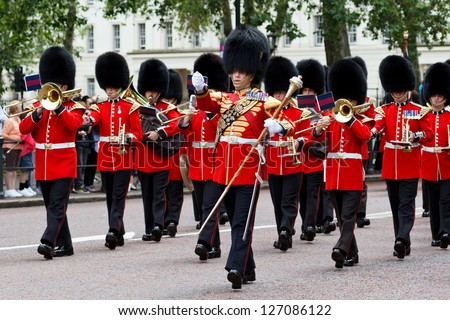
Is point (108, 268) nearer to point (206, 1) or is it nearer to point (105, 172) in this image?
point (105, 172)

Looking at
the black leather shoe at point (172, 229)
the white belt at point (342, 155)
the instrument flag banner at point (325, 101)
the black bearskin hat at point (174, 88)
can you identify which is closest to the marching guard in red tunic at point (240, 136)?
the instrument flag banner at point (325, 101)

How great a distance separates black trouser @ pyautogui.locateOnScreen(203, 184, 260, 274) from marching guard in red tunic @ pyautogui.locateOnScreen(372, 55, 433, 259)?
2.31 metres

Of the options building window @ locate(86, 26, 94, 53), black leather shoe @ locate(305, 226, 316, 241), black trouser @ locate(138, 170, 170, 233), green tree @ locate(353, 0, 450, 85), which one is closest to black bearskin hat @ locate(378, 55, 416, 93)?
black leather shoe @ locate(305, 226, 316, 241)

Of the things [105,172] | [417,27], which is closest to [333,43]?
[417,27]

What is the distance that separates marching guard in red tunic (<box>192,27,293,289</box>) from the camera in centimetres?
887

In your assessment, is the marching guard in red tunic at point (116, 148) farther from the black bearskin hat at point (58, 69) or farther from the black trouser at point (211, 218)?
the black trouser at point (211, 218)

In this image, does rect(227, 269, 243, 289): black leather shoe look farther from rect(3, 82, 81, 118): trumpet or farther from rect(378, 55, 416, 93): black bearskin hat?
rect(378, 55, 416, 93): black bearskin hat

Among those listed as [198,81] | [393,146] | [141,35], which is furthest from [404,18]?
[141,35]

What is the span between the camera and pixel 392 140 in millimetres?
11328

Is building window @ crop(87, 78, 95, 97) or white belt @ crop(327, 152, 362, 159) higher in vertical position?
white belt @ crop(327, 152, 362, 159)

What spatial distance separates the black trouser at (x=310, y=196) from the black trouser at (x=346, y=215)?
1.99m

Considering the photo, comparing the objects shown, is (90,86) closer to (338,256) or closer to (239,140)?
(338,256)

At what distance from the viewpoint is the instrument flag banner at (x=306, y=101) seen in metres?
11.1

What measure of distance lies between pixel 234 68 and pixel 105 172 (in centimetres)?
319
